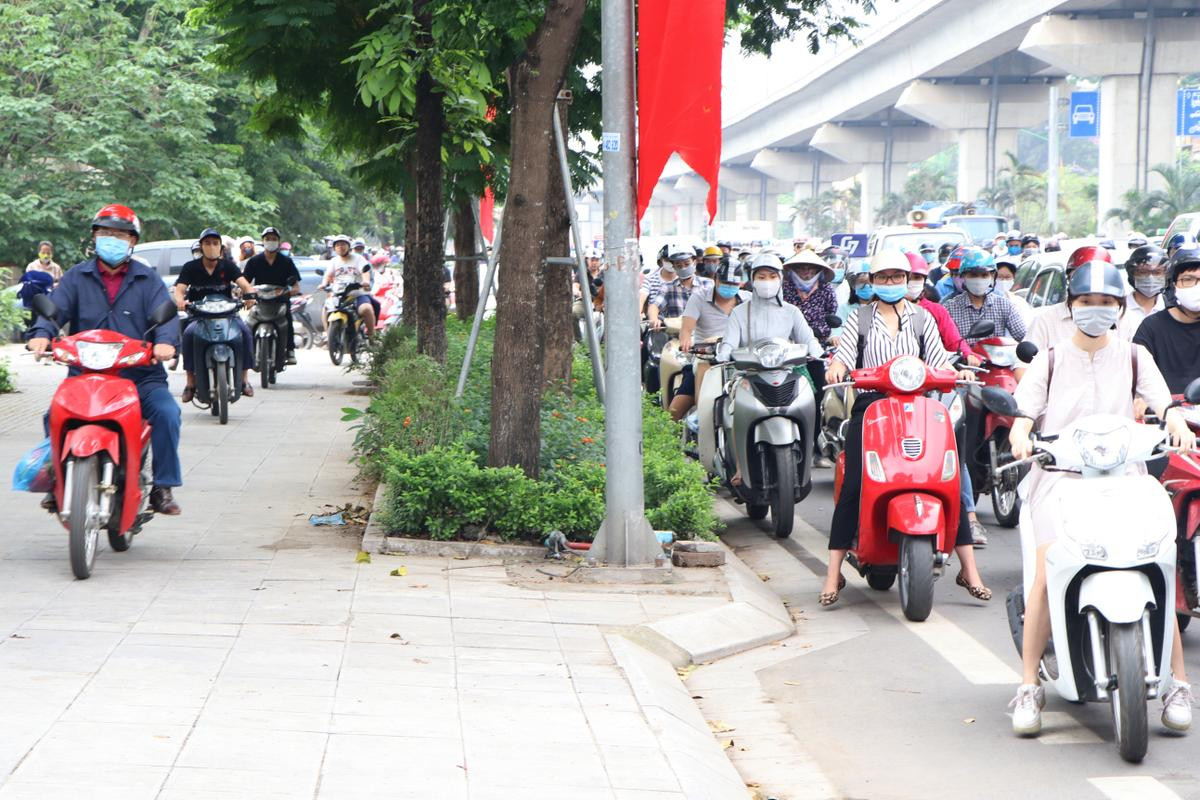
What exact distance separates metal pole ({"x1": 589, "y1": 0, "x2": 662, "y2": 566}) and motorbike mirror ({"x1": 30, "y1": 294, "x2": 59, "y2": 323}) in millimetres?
2765

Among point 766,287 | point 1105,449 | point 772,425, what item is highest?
point 766,287

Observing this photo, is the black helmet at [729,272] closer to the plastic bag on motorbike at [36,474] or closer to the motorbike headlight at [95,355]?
the motorbike headlight at [95,355]

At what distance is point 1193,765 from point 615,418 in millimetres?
3688

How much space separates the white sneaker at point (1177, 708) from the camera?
5.89 meters

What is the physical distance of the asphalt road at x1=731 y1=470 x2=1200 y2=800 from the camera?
5.56 m

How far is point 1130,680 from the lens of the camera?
546 cm

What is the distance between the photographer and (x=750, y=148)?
302 ft

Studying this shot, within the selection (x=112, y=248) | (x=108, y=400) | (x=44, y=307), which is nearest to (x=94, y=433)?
(x=108, y=400)

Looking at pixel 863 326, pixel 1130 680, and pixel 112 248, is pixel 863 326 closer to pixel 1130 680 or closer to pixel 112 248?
pixel 1130 680

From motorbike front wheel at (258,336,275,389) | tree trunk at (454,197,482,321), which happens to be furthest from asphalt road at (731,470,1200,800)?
motorbike front wheel at (258,336,275,389)

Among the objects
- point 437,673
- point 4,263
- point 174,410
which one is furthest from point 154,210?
point 437,673

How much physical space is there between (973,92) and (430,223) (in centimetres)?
5446

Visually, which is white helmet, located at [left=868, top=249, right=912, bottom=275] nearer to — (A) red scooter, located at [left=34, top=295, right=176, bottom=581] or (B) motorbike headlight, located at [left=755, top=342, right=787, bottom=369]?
(B) motorbike headlight, located at [left=755, top=342, right=787, bottom=369]

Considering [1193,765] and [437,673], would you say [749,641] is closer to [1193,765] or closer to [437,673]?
[437,673]
